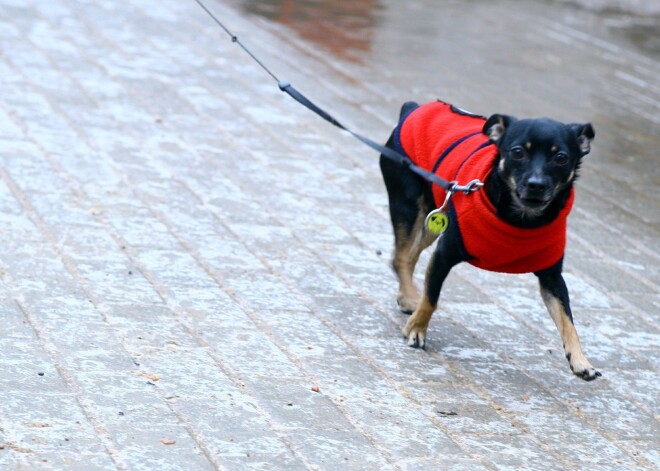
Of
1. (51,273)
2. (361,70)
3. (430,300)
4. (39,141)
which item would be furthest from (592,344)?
(361,70)

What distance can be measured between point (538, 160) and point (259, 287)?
1.56m

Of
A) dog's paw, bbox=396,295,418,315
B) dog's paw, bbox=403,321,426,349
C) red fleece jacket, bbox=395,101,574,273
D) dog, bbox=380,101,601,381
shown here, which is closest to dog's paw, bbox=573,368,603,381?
dog, bbox=380,101,601,381

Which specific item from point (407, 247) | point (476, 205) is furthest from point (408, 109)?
point (476, 205)

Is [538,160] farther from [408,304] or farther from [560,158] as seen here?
[408,304]

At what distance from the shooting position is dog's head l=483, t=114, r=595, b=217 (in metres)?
4.66

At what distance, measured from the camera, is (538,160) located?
15.5 ft

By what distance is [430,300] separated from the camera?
5125mm

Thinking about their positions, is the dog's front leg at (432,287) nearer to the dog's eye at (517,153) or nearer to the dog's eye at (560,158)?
the dog's eye at (517,153)

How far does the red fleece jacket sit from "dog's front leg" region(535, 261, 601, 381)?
10 cm

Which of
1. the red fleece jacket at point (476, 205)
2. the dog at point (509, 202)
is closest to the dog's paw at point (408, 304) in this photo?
the dog at point (509, 202)

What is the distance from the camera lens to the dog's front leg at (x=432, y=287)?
499cm

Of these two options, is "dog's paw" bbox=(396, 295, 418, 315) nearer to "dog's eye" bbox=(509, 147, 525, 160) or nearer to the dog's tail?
the dog's tail

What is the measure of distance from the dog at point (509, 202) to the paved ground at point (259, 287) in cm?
32

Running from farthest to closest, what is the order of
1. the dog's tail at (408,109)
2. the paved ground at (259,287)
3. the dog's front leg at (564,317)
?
the dog's tail at (408,109) < the dog's front leg at (564,317) < the paved ground at (259,287)
